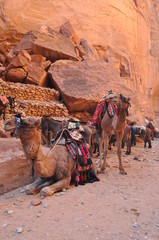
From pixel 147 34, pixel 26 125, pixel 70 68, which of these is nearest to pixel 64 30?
pixel 70 68

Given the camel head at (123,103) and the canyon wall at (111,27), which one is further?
the canyon wall at (111,27)

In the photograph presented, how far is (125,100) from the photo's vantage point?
4793mm

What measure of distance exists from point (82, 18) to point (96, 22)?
181 centimetres

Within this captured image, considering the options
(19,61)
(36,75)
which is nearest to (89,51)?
(36,75)

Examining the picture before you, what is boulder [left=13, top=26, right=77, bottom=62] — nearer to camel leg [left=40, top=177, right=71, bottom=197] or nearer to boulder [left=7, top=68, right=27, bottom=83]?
boulder [left=7, top=68, right=27, bottom=83]

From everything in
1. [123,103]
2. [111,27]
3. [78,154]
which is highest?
[111,27]

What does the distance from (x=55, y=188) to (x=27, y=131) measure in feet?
3.68

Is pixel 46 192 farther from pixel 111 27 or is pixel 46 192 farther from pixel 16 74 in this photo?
pixel 111 27

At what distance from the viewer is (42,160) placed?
3342 mm

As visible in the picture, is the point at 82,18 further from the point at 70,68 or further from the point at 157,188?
the point at 157,188

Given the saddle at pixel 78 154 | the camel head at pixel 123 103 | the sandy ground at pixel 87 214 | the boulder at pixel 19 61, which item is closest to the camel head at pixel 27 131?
the sandy ground at pixel 87 214

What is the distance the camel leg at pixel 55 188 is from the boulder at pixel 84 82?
315 inches

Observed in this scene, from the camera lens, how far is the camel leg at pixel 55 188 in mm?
3216

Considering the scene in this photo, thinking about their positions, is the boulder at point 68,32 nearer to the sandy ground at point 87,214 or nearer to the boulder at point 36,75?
the boulder at point 36,75
